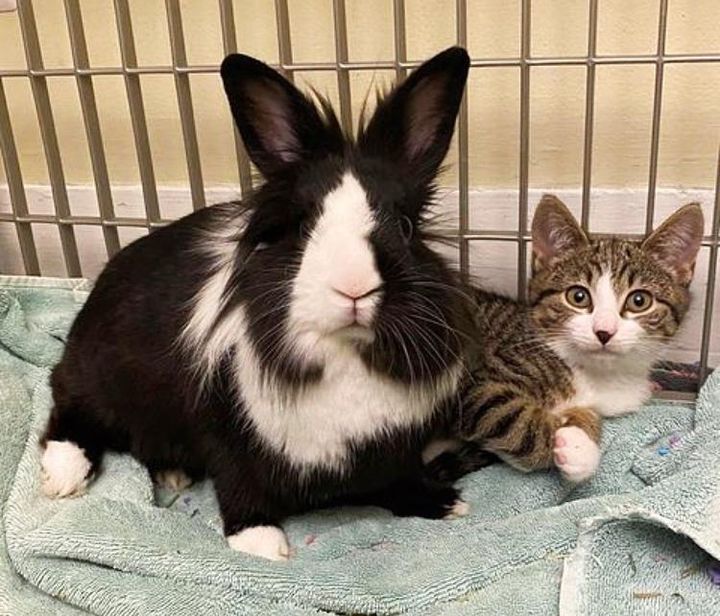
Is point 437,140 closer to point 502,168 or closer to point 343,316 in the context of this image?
point 343,316

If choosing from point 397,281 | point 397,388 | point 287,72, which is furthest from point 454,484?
point 287,72

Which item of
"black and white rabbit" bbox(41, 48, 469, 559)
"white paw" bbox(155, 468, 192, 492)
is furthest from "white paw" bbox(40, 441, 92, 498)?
"white paw" bbox(155, 468, 192, 492)

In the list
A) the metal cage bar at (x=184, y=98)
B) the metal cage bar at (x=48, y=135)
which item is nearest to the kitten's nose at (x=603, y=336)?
the metal cage bar at (x=184, y=98)

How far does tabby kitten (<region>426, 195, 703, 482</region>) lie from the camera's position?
135 cm

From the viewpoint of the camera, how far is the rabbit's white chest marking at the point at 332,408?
1146mm

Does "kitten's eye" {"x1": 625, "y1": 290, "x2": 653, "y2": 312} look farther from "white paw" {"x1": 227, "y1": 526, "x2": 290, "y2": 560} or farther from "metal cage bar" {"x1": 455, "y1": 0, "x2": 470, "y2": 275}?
"white paw" {"x1": 227, "y1": 526, "x2": 290, "y2": 560}

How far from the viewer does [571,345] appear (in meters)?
1.39

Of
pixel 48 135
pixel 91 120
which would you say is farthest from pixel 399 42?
pixel 48 135

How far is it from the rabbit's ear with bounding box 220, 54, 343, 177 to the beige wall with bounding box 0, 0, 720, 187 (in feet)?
1.61

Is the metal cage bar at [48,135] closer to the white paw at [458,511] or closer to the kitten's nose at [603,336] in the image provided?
the white paw at [458,511]

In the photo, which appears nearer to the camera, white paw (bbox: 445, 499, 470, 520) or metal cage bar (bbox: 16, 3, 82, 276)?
white paw (bbox: 445, 499, 470, 520)

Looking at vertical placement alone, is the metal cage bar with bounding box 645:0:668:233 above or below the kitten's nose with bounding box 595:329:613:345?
above

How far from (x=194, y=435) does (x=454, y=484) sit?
445 millimetres

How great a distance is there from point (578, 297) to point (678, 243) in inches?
7.4
